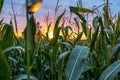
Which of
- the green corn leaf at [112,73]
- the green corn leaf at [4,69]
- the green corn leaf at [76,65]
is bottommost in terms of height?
the green corn leaf at [112,73]

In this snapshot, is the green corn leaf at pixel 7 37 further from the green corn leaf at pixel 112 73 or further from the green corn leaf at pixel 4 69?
the green corn leaf at pixel 4 69

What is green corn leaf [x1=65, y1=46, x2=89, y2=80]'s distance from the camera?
1398mm

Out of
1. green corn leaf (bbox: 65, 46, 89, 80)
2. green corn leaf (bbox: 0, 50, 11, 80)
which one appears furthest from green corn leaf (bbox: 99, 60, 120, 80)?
green corn leaf (bbox: 0, 50, 11, 80)

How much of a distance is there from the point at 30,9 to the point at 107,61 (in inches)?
38.5

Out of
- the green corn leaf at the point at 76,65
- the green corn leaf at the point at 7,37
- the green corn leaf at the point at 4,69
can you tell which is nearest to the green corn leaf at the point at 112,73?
the green corn leaf at the point at 76,65

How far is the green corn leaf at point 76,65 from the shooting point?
1398mm

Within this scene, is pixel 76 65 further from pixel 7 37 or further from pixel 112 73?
pixel 7 37

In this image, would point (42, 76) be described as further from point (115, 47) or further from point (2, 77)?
point (2, 77)

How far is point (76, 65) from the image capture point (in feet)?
4.75

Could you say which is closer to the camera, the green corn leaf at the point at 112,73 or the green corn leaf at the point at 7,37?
the green corn leaf at the point at 112,73

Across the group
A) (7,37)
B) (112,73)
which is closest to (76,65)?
(112,73)

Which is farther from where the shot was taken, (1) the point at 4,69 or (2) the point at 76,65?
(2) the point at 76,65

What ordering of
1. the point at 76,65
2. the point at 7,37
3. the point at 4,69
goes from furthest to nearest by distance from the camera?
the point at 7,37
the point at 76,65
the point at 4,69

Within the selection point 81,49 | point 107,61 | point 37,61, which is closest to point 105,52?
point 107,61
